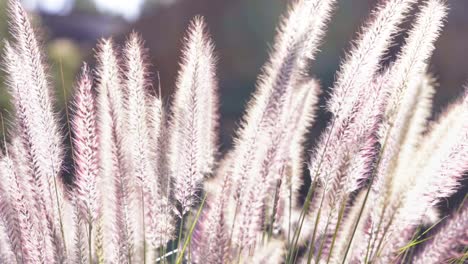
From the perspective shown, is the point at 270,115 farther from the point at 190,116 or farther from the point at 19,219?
the point at 19,219

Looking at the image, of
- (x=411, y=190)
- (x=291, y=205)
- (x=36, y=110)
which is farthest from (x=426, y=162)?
(x=36, y=110)

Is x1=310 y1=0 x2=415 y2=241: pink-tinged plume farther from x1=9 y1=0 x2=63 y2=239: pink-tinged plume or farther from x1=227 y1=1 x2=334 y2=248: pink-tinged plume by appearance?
x1=9 y1=0 x2=63 y2=239: pink-tinged plume

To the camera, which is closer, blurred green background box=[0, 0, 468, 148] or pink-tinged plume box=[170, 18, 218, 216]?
pink-tinged plume box=[170, 18, 218, 216]

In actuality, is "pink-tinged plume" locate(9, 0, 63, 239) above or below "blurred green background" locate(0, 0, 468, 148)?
below

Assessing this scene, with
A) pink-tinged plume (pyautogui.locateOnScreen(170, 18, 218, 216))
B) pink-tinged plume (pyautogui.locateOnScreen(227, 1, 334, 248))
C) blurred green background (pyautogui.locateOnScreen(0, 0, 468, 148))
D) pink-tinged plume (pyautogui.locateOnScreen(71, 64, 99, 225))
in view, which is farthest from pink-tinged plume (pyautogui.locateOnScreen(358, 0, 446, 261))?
blurred green background (pyautogui.locateOnScreen(0, 0, 468, 148))

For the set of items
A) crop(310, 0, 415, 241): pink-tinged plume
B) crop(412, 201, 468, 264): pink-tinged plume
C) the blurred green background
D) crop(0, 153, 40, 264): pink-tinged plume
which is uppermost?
the blurred green background

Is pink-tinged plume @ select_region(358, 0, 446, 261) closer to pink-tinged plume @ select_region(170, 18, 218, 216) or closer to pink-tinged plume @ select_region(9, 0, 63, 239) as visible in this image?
pink-tinged plume @ select_region(170, 18, 218, 216)

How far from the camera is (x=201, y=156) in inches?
38.9

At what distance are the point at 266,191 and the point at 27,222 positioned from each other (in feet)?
1.01

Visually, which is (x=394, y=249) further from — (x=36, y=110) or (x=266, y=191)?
(x=36, y=110)

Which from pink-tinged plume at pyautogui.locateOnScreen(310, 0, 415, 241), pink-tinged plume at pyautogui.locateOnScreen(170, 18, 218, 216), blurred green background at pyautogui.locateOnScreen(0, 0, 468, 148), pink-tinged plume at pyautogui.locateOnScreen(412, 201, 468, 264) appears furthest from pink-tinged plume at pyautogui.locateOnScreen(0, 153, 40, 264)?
blurred green background at pyautogui.locateOnScreen(0, 0, 468, 148)

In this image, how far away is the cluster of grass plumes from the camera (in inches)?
34.4

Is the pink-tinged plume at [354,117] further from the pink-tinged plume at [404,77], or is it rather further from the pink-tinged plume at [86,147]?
the pink-tinged plume at [86,147]

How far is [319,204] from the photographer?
0.95 metres
